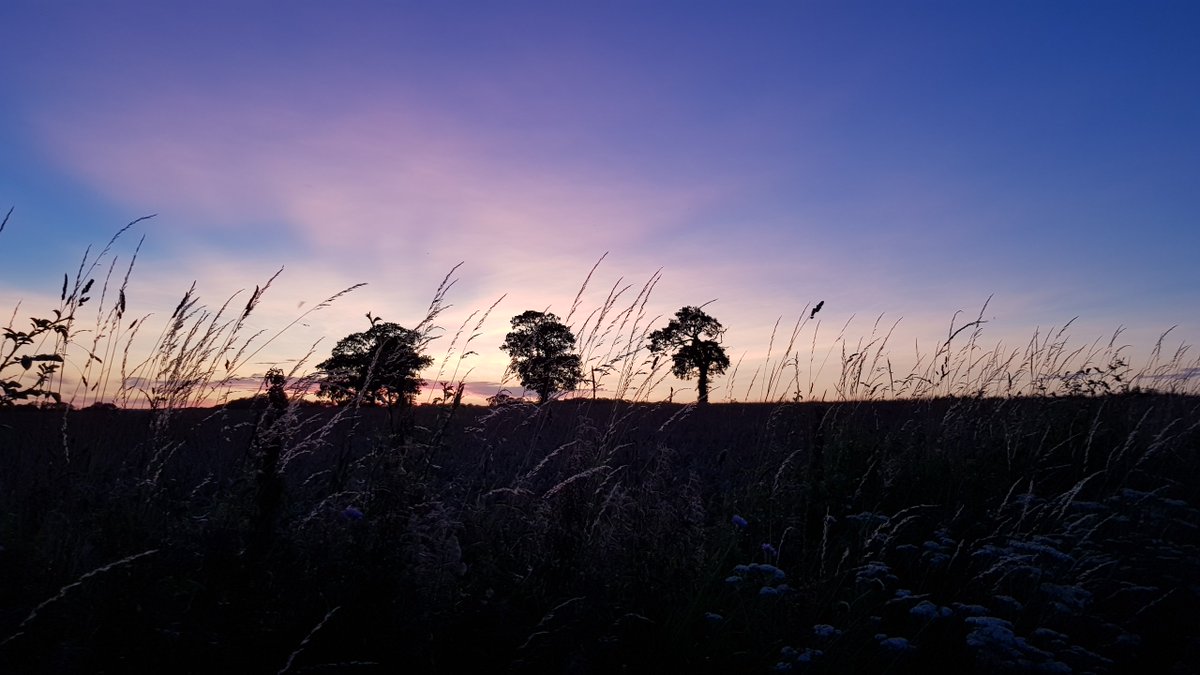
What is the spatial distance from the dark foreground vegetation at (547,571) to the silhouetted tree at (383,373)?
1.19 feet

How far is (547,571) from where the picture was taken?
3662 mm

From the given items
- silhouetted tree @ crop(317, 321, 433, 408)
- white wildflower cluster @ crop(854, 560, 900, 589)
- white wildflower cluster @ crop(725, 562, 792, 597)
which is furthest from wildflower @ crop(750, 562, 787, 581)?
silhouetted tree @ crop(317, 321, 433, 408)

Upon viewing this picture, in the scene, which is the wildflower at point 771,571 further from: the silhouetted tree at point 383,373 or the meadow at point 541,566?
the silhouetted tree at point 383,373

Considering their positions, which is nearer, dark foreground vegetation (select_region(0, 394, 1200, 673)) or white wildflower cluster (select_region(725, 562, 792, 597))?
dark foreground vegetation (select_region(0, 394, 1200, 673))

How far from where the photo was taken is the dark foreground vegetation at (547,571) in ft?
9.29

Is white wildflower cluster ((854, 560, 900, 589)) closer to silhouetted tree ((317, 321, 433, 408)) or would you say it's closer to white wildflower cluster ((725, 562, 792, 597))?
white wildflower cluster ((725, 562, 792, 597))

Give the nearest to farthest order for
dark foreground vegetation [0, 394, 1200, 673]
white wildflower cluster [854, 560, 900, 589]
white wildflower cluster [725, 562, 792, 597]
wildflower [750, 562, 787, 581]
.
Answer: dark foreground vegetation [0, 394, 1200, 673]
white wildflower cluster [725, 562, 792, 597]
wildflower [750, 562, 787, 581]
white wildflower cluster [854, 560, 900, 589]

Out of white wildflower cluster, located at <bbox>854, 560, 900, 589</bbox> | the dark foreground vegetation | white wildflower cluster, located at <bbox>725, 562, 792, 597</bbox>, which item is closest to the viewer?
the dark foreground vegetation

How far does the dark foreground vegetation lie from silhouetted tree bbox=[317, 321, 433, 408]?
0.36 metres

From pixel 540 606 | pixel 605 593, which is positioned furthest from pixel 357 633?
pixel 605 593

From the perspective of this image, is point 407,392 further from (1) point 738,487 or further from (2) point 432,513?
(1) point 738,487

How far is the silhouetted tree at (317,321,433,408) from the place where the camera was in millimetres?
4461

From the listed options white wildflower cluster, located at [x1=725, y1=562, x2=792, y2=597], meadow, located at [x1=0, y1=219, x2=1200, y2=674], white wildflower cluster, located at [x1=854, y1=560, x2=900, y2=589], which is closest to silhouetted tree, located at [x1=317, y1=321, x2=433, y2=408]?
meadow, located at [x1=0, y1=219, x2=1200, y2=674]

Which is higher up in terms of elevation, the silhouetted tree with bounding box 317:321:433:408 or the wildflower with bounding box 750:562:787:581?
the silhouetted tree with bounding box 317:321:433:408
